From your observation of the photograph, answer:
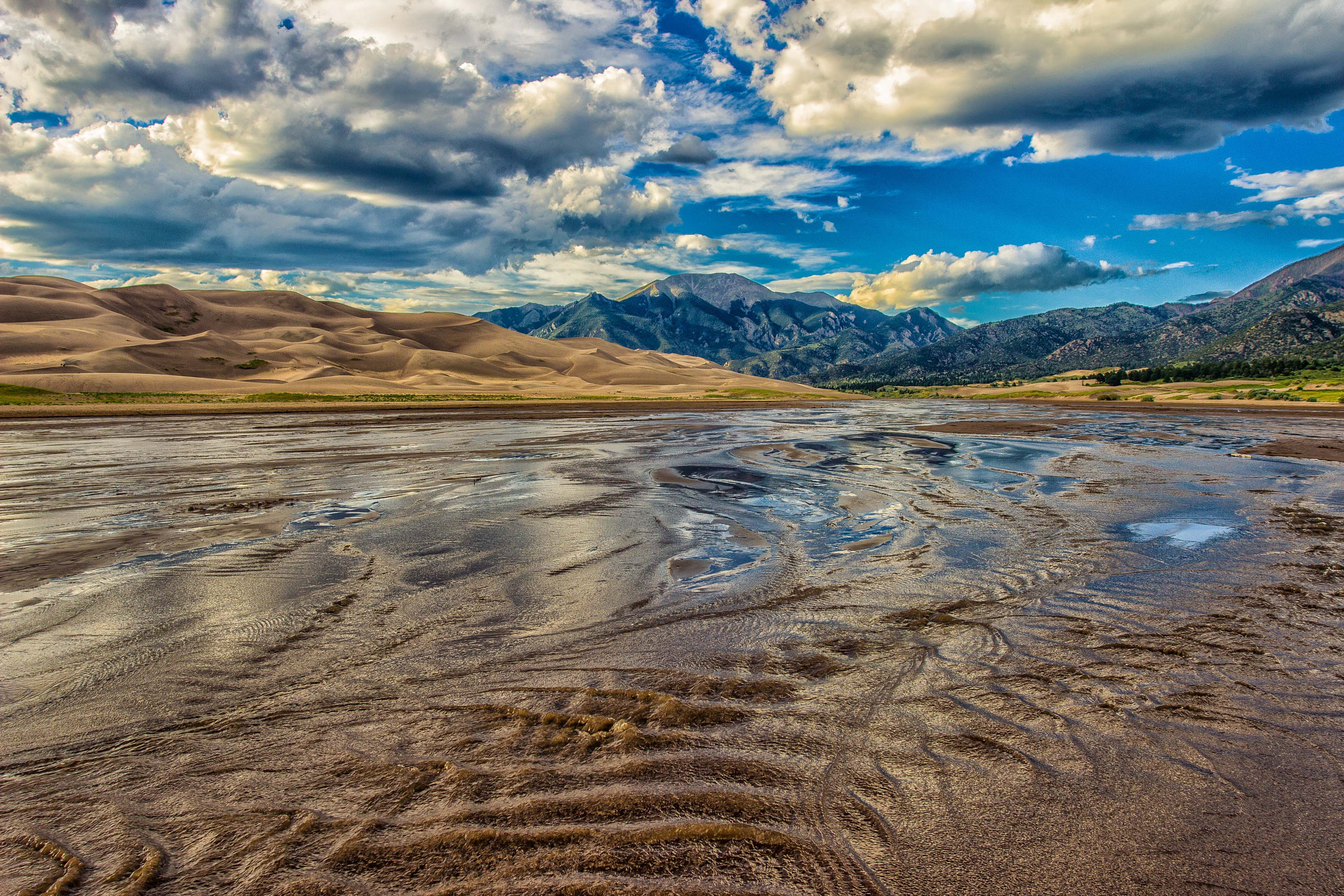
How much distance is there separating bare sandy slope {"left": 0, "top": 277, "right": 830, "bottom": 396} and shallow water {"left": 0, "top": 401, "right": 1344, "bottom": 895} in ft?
275

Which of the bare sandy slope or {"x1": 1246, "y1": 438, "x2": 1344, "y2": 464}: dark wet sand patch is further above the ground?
the bare sandy slope

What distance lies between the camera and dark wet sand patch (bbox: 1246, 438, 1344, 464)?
23516 millimetres

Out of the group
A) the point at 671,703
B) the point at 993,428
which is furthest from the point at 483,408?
the point at 671,703

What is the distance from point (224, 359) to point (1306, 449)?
163m

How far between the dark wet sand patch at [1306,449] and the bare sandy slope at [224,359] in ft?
298

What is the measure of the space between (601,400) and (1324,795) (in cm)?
8569

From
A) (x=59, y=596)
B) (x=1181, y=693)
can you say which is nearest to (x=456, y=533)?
(x=59, y=596)

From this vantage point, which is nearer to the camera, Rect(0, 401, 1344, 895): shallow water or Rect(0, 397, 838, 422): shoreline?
Rect(0, 401, 1344, 895): shallow water

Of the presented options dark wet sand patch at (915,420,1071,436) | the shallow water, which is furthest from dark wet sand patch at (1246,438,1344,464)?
the shallow water

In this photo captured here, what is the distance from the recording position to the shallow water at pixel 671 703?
348 cm

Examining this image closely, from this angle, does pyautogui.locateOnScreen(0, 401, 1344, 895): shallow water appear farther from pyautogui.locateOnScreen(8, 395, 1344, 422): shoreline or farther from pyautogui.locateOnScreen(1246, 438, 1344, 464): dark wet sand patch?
pyautogui.locateOnScreen(8, 395, 1344, 422): shoreline

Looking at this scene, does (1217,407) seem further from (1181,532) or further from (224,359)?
(224,359)

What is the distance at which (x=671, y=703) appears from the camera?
5227mm

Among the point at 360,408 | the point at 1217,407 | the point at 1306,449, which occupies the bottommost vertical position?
the point at 1306,449
